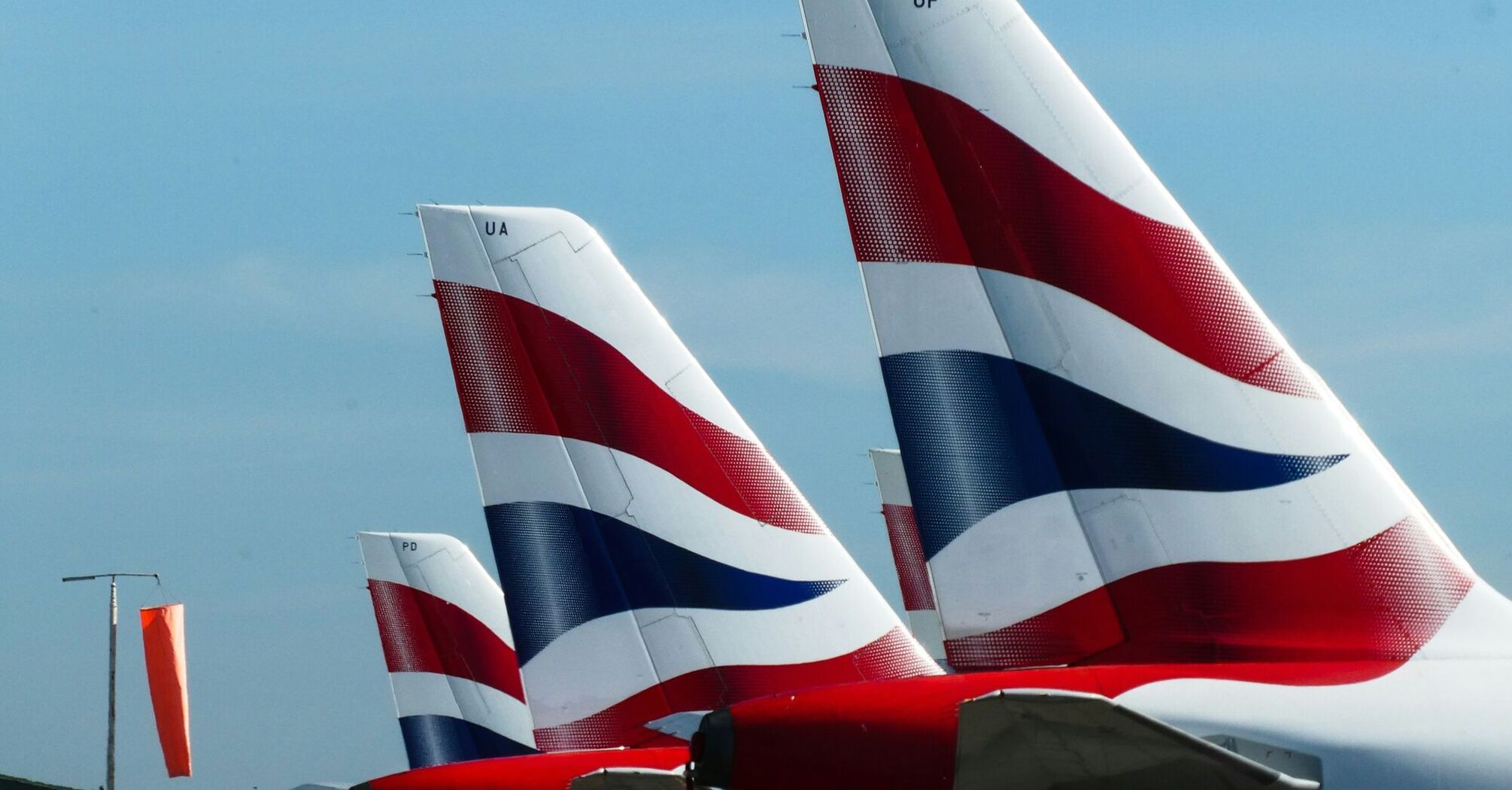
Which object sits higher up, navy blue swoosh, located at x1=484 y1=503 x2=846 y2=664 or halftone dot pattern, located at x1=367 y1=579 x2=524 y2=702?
halftone dot pattern, located at x1=367 y1=579 x2=524 y2=702

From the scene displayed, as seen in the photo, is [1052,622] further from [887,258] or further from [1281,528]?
[887,258]

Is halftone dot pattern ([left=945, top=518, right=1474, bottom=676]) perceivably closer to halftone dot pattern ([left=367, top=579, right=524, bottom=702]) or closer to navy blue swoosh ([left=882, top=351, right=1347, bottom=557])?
navy blue swoosh ([left=882, top=351, right=1347, bottom=557])

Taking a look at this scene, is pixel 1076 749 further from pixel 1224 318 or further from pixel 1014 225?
pixel 1014 225

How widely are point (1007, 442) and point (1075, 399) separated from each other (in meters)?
0.39

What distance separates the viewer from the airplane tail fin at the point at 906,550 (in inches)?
790

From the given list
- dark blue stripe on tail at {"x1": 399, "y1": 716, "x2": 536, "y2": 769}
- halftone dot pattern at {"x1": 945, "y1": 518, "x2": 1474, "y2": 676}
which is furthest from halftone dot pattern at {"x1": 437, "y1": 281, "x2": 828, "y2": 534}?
dark blue stripe on tail at {"x1": 399, "y1": 716, "x2": 536, "y2": 769}

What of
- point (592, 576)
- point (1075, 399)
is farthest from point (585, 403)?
point (1075, 399)

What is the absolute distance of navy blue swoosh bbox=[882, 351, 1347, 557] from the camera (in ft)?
28.8

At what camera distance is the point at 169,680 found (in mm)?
31641

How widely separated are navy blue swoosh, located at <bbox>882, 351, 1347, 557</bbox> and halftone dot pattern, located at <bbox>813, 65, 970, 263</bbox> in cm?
62

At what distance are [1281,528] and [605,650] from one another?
24.8 ft

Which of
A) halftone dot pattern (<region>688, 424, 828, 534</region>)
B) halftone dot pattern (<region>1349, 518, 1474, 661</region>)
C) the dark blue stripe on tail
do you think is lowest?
halftone dot pattern (<region>1349, 518, 1474, 661</region>)

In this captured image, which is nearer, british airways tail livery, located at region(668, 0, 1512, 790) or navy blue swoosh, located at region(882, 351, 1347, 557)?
british airways tail livery, located at region(668, 0, 1512, 790)

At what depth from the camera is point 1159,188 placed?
30.0ft
